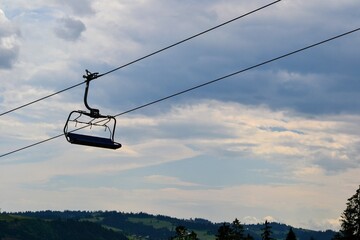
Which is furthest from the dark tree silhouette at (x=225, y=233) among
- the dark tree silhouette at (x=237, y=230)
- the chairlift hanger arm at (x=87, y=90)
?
the chairlift hanger arm at (x=87, y=90)

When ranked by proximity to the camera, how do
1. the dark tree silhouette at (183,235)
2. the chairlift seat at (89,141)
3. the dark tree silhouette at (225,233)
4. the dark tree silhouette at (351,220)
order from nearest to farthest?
the chairlift seat at (89,141)
the dark tree silhouette at (351,220)
the dark tree silhouette at (225,233)
the dark tree silhouette at (183,235)

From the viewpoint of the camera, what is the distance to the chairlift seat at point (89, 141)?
26250 mm

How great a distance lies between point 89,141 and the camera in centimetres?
2631

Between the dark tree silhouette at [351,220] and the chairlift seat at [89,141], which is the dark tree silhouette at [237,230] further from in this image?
the chairlift seat at [89,141]

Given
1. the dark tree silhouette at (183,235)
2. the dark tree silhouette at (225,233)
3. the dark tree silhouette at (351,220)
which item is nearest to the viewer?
the dark tree silhouette at (351,220)

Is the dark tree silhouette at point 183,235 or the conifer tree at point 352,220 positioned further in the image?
the dark tree silhouette at point 183,235

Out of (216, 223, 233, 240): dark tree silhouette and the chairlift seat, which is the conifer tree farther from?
the chairlift seat

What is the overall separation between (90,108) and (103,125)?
1.18 meters

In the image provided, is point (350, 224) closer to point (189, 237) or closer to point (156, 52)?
point (189, 237)

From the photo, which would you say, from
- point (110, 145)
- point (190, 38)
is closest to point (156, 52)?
point (190, 38)

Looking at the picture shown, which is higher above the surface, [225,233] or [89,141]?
[225,233]

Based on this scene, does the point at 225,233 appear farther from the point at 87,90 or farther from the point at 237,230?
the point at 87,90

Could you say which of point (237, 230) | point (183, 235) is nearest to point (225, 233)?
point (237, 230)

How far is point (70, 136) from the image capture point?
26.3m
